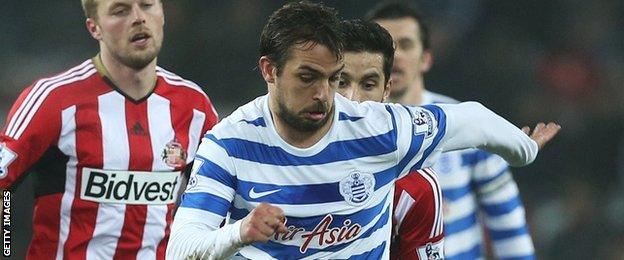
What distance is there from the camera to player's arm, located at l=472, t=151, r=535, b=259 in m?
5.79

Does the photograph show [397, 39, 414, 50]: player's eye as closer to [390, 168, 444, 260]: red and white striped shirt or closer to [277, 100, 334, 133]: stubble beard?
[390, 168, 444, 260]: red and white striped shirt

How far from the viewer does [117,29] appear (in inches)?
197

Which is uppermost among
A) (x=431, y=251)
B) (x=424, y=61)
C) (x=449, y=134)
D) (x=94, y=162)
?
(x=424, y=61)

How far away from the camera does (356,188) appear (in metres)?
3.83

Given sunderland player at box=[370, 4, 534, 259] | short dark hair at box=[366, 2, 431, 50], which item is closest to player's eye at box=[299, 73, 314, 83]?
sunderland player at box=[370, 4, 534, 259]

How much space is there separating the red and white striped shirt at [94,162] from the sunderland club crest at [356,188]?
4.44ft

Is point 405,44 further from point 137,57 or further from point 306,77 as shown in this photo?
point 306,77

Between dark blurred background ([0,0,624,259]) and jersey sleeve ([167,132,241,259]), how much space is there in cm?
443

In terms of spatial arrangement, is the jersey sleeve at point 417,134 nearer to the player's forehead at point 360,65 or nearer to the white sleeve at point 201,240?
the player's forehead at point 360,65

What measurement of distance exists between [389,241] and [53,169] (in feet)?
4.88

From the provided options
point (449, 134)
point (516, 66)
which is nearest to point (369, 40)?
point (449, 134)

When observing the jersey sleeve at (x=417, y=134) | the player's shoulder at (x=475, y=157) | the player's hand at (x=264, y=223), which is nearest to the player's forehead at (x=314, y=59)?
the jersey sleeve at (x=417, y=134)

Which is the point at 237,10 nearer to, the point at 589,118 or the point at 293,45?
the point at 589,118

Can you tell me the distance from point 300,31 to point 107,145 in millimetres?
1454
